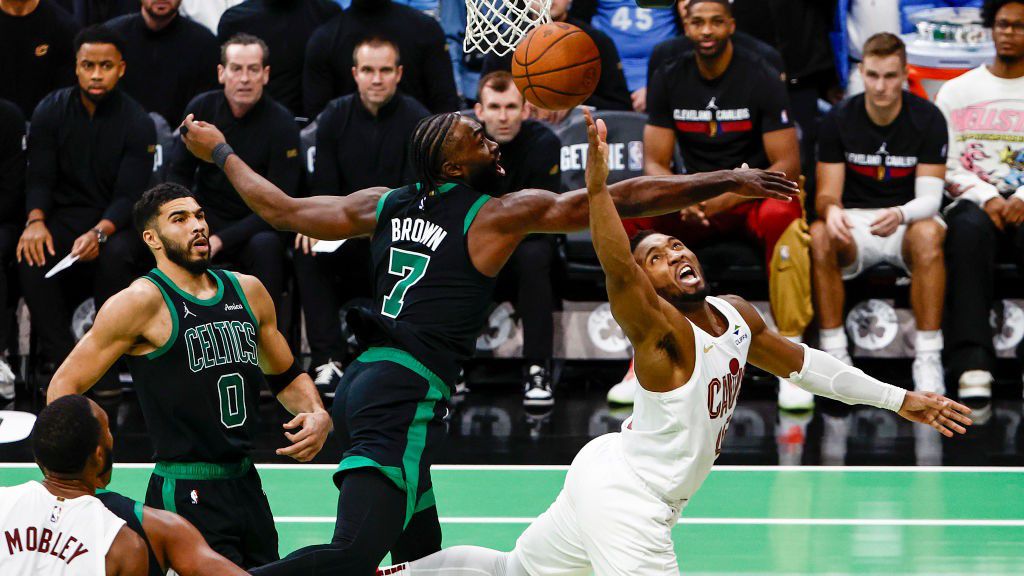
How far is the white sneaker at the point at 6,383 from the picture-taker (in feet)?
28.6

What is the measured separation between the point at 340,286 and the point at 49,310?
1.85 m

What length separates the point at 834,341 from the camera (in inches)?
344

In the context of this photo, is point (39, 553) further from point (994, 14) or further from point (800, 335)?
point (994, 14)

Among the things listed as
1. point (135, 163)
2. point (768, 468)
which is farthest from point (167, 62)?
point (768, 468)

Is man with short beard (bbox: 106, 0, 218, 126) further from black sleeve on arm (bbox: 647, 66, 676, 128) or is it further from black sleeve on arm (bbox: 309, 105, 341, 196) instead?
black sleeve on arm (bbox: 647, 66, 676, 128)

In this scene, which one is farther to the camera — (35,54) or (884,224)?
(35,54)

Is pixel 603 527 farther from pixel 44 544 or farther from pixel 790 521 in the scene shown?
pixel 790 521

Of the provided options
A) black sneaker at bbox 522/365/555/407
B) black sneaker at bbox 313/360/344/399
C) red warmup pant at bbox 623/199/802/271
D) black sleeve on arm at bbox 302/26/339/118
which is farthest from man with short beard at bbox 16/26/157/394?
red warmup pant at bbox 623/199/802/271

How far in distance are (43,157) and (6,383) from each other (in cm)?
149

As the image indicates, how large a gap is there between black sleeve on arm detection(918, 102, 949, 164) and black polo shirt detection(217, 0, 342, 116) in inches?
162

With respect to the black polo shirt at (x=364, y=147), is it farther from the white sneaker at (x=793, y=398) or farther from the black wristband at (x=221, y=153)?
the black wristband at (x=221, y=153)

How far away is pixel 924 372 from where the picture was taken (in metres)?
8.63

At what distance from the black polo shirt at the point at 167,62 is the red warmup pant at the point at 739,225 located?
10.9ft

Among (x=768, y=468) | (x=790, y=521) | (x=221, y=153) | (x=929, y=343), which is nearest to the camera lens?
(x=221, y=153)
